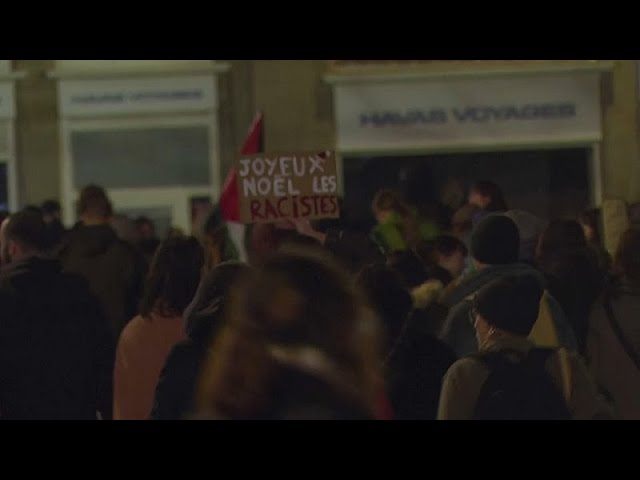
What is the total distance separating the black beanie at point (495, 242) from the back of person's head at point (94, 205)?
279 cm

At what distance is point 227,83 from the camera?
61.3 ft

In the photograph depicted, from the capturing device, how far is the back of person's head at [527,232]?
851cm

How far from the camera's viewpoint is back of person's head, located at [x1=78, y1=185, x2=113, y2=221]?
9.34 m

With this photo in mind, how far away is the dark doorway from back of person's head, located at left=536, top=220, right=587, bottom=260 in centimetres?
982

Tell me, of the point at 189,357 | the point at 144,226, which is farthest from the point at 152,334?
the point at 144,226

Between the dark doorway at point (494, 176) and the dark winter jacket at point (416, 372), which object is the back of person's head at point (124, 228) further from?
the dark doorway at point (494, 176)

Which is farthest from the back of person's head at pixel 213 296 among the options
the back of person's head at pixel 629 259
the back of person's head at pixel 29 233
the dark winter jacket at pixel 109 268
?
the dark winter jacket at pixel 109 268

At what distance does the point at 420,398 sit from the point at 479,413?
0.82 m

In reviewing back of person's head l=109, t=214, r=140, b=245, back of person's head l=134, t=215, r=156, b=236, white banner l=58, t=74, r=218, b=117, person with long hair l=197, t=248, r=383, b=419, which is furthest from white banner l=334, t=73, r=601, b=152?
person with long hair l=197, t=248, r=383, b=419

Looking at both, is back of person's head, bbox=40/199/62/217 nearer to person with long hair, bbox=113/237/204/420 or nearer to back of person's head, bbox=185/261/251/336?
person with long hair, bbox=113/237/204/420

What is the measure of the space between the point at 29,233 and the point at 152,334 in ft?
3.38

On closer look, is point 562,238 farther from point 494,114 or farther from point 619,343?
point 494,114
